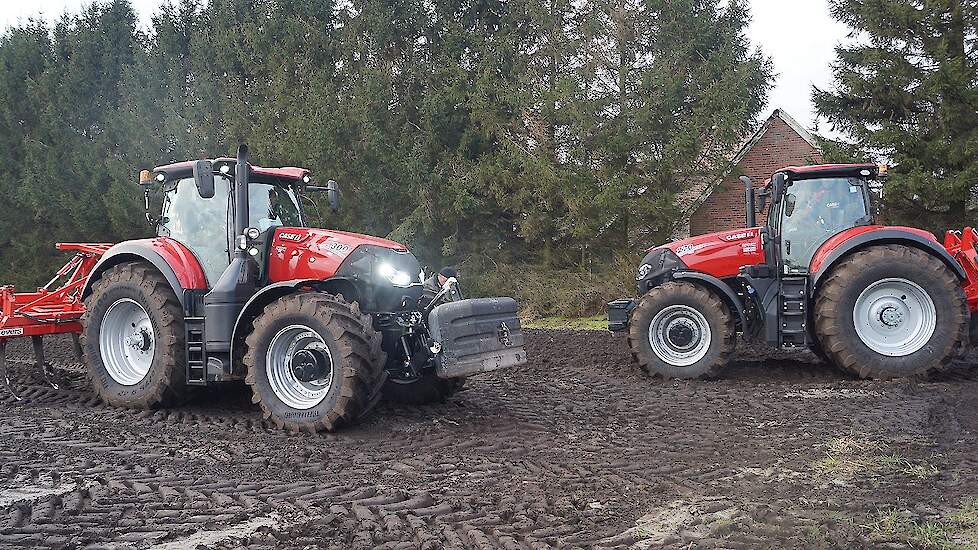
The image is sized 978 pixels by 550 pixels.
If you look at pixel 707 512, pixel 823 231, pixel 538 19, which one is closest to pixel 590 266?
pixel 538 19

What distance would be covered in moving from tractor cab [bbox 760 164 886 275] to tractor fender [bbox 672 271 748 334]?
61 cm

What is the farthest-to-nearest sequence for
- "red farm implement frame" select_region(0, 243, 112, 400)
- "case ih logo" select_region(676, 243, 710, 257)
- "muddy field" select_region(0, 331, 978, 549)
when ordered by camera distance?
1. "case ih logo" select_region(676, 243, 710, 257)
2. "red farm implement frame" select_region(0, 243, 112, 400)
3. "muddy field" select_region(0, 331, 978, 549)

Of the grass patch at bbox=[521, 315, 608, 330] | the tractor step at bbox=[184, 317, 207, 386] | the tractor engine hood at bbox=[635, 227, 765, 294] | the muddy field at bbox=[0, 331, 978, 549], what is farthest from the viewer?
the grass patch at bbox=[521, 315, 608, 330]

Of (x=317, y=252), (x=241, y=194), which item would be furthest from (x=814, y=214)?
(x=241, y=194)

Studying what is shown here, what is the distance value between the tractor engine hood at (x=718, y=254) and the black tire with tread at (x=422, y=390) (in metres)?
3.21

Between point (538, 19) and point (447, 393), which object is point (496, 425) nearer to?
point (447, 393)

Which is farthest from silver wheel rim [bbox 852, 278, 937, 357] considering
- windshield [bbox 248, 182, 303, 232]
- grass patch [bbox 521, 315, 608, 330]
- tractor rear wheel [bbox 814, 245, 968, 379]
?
grass patch [bbox 521, 315, 608, 330]

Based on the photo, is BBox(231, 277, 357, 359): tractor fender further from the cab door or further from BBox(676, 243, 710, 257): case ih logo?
the cab door

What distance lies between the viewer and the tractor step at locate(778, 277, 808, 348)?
8711mm

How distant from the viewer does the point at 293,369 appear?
21.3ft

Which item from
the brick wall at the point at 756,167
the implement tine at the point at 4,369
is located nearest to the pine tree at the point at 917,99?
the brick wall at the point at 756,167

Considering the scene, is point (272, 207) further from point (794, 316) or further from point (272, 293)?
point (794, 316)

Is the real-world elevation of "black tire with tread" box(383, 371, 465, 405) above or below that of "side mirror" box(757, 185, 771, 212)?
below

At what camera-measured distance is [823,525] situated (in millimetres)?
4125
